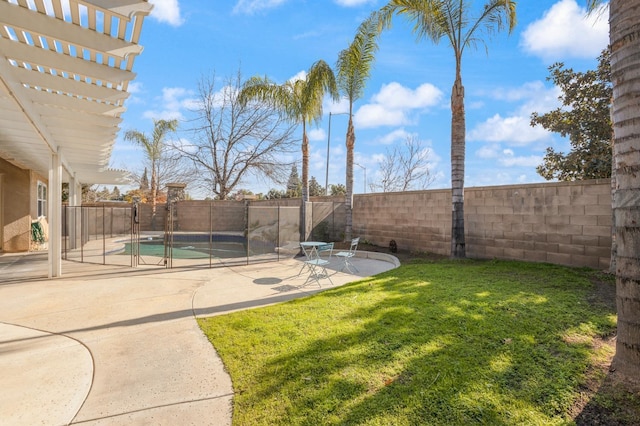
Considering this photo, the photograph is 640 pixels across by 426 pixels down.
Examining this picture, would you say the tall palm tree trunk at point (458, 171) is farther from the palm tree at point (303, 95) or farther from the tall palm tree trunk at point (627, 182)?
the tall palm tree trunk at point (627, 182)

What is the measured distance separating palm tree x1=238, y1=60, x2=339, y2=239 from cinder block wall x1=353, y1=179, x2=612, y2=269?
11.6 ft

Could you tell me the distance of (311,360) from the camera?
3029 mm

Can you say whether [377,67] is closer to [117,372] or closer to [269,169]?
[269,169]

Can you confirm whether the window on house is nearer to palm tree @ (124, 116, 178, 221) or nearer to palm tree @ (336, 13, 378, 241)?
palm tree @ (124, 116, 178, 221)

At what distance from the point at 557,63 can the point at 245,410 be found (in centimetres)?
1304

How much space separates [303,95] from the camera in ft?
36.7

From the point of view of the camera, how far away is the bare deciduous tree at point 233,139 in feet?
60.7

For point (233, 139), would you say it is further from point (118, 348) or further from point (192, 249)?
point (118, 348)

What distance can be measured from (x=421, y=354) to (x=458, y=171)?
599 centimetres

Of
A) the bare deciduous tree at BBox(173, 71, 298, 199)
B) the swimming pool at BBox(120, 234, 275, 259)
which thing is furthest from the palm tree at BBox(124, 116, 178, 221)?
the swimming pool at BBox(120, 234, 275, 259)

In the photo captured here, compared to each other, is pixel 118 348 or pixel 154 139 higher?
pixel 154 139

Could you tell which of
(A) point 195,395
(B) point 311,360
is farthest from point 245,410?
(B) point 311,360

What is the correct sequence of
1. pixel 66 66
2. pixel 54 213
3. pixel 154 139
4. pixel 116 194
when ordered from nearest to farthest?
1. pixel 66 66
2. pixel 54 213
3. pixel 154 139
4. pixel 116 194

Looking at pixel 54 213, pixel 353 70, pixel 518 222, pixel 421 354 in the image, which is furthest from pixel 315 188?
pixel 421 354
